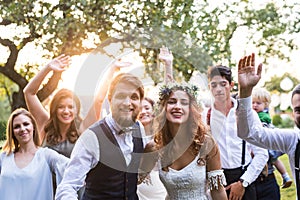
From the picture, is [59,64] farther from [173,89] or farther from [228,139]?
[228,139]

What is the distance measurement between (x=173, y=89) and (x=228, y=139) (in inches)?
35.7

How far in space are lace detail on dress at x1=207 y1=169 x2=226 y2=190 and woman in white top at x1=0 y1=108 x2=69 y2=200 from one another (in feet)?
3.29

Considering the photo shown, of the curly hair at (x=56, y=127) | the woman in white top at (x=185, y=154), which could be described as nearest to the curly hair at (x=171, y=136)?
the woman in white top at (x=185, y=154)

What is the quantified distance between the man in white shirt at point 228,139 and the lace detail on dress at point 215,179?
876mm

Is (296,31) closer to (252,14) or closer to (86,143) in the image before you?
(252,14)

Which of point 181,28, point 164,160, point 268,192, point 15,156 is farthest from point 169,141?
point 181,28

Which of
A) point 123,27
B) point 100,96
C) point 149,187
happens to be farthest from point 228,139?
point 123,27

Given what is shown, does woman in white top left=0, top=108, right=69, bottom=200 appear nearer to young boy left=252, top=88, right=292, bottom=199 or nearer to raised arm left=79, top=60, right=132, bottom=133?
raised arm left=79, top=60, right=132, bottom=133

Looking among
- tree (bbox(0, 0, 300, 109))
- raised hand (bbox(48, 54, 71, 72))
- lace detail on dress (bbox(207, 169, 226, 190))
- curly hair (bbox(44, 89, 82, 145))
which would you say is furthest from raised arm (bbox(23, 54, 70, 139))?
tree (bbox(0, 0, 300, 109))

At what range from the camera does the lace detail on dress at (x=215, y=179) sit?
10.8 feet

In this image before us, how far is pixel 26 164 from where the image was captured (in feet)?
12.5

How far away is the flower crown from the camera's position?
136 inches

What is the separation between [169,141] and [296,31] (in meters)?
4.69

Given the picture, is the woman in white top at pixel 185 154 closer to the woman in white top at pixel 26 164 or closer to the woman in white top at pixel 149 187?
the woman in white top at pixel 26 164
